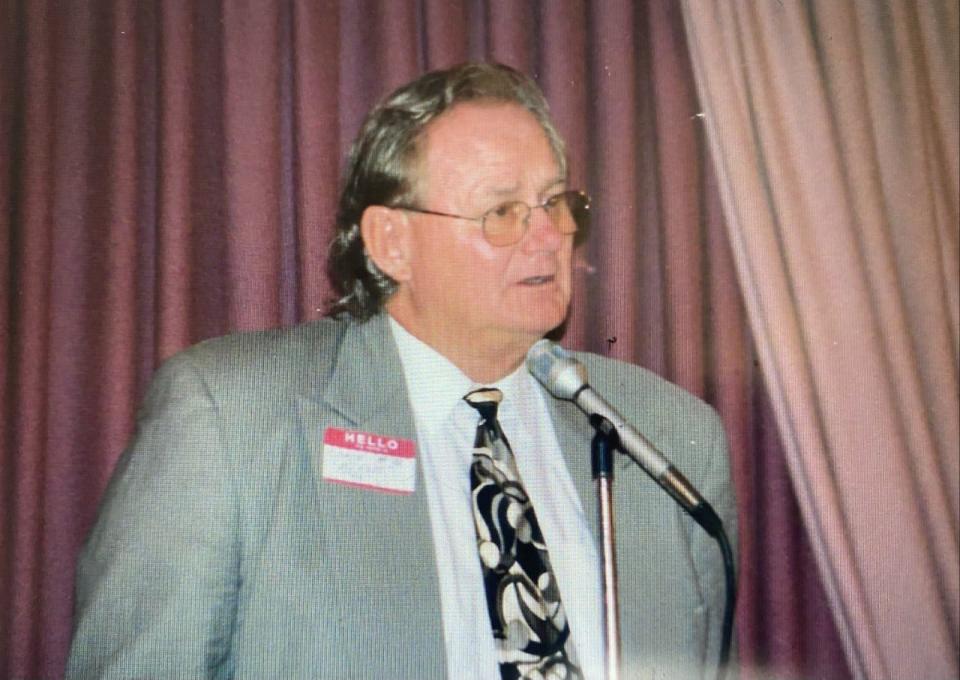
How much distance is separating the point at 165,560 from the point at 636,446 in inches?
29.0

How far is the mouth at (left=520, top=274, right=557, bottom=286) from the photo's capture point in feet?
5.06

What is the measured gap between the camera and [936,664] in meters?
1.60

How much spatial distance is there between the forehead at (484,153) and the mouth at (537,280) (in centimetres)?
17

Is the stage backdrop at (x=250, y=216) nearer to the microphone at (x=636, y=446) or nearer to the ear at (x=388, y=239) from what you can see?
the ear at (x=388, y=239)

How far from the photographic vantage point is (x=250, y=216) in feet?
5.83

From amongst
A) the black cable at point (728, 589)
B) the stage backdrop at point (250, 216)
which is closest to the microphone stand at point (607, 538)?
the black cable at point (728, 589)

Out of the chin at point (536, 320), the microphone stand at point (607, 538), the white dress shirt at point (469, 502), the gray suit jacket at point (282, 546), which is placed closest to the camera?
the microphone stand at point (607, 538)

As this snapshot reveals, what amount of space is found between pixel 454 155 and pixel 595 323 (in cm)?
54

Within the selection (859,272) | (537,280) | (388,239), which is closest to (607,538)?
(537,280)

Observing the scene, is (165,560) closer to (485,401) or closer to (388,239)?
(485,401)

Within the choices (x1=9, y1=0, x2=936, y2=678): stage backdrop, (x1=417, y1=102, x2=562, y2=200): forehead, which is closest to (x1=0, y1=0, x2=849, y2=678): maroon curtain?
(x1=9, y1=0, x2=936, y2=678): stage backdrop

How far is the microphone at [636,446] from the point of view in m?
1.08

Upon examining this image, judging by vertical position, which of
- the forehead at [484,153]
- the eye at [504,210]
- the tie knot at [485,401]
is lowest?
the tie knot at [485,401]

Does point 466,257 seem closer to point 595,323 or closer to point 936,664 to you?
point 595,323
